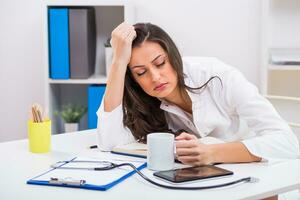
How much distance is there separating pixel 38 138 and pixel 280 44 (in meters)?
1.58

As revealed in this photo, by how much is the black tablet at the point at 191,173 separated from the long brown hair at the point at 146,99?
16.0 inches

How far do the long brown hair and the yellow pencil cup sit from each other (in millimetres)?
301

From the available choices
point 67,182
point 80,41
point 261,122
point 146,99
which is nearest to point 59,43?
point 80,41

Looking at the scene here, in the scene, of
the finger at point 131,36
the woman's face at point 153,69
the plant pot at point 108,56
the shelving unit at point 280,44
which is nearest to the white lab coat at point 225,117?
the woman's face at point 153,69

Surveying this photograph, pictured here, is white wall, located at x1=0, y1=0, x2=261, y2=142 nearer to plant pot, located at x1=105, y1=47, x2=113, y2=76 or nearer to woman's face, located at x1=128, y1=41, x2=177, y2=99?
plant pot, located at x1=105, y1=47, x2=113, y2=76

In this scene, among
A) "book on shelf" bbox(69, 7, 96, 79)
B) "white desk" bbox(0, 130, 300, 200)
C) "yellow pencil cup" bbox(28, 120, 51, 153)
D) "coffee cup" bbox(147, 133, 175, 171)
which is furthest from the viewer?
"book on shelf" bbox(69, 7, 96, 79)

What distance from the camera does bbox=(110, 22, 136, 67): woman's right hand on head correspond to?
62.8 inches

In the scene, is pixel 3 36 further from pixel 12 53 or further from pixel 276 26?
pixel 276 26

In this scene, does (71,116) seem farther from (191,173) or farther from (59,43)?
(191,173)

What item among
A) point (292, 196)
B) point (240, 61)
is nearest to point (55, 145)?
point (292, 196)

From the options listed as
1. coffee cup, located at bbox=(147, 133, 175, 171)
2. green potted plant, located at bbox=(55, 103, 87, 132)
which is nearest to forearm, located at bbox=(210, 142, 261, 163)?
coffee cup, located at bbox=(147, 133, 175, 171)

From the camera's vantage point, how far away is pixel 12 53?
2977mm

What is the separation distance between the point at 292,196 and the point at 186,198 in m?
0.53

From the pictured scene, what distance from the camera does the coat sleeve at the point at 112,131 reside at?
5.03 ft
